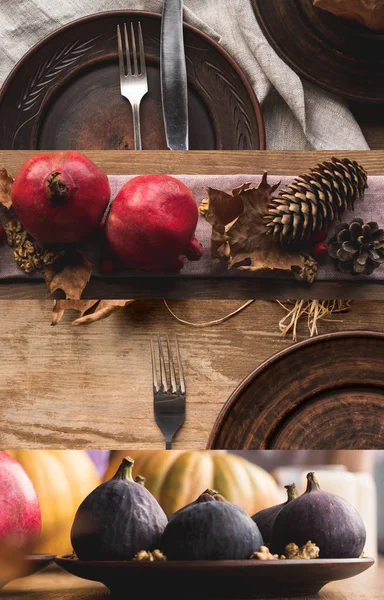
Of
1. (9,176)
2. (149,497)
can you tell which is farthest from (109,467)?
(9,176)

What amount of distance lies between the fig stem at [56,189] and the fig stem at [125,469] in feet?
0.38

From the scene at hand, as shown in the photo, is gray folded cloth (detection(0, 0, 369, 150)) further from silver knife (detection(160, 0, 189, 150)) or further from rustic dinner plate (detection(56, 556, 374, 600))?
rustic dinner plate (detection(56, 556, 374, 600))

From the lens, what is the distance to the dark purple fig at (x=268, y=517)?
292mm

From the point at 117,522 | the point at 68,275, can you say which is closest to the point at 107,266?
the point at 68,275

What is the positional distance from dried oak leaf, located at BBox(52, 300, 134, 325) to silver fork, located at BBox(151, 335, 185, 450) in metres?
0.03

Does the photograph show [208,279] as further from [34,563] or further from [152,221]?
[34,563]

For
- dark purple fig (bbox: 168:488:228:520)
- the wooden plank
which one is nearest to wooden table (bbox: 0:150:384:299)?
the wooden plank

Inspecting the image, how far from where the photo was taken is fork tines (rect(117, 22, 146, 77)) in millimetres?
398

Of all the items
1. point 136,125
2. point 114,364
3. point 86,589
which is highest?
point 136,125

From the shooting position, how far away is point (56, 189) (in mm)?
320

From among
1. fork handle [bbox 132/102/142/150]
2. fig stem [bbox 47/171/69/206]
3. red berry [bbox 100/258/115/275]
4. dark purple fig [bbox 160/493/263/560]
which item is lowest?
dark purple fig [bbox 160/493/263/560]

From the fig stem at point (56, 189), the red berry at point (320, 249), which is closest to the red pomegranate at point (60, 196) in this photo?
the fig stem at point (56, 189)

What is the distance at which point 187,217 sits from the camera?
332 mm

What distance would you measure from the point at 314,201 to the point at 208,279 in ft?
0.21
